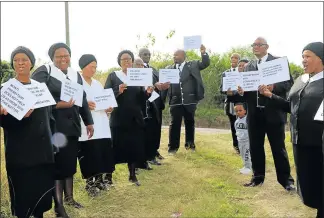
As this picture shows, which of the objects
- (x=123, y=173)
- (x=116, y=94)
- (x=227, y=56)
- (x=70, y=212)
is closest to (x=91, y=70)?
(x=116, y=94)

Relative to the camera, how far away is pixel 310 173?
3.97m

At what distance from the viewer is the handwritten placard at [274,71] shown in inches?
185

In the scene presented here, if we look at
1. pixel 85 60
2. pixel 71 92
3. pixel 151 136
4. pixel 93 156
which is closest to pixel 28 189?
pixel 71 92

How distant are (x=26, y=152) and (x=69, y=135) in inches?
31.1

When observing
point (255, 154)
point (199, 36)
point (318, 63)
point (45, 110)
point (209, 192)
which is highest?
point (199, 36)

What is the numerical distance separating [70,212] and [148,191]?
1344 mm

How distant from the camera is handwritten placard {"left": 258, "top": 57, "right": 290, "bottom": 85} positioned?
4.70 metres

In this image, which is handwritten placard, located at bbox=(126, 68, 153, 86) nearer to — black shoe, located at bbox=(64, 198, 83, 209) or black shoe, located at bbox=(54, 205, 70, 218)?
black shoe, located at bbox=(64, 198, 83, 209)

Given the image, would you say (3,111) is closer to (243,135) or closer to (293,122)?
(293,122)

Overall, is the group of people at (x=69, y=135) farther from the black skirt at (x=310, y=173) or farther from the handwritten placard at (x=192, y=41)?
the black skirt at (x=310, y=173)

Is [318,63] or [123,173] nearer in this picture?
[318,63]

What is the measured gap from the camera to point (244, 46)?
888 inches

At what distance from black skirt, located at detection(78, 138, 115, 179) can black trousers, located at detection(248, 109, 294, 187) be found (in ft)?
6.73

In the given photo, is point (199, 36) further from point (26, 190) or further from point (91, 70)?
point (26, 190)
